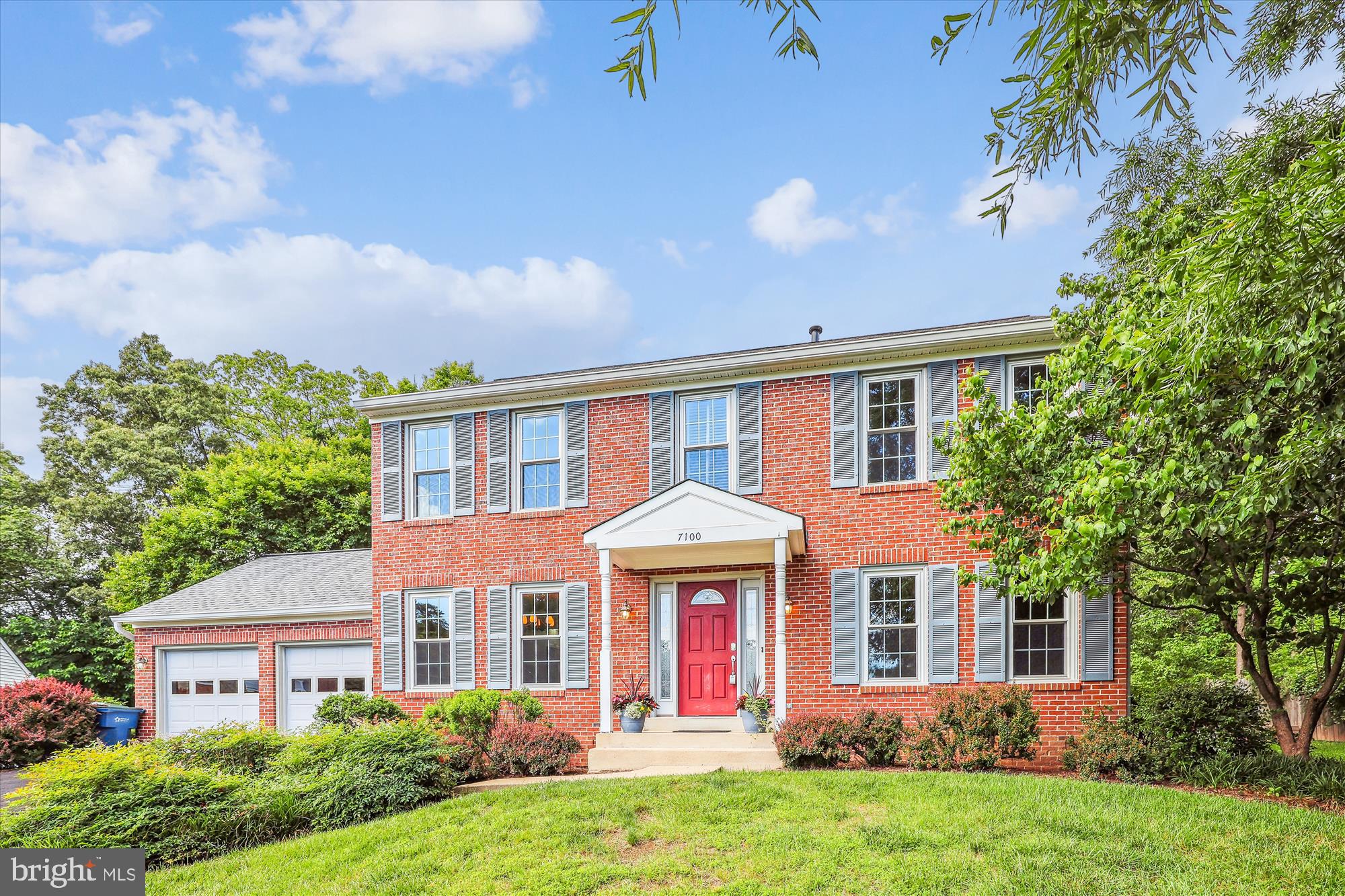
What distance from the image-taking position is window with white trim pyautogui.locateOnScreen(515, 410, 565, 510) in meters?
13.8

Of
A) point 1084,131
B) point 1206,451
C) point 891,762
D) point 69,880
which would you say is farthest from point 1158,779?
point 69,880

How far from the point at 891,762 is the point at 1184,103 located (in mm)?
9172

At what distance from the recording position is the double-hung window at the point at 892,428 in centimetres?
1218

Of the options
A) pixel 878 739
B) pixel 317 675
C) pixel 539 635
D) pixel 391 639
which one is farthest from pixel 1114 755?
pixel 317 675

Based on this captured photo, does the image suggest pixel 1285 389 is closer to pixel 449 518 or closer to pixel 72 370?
pixel 449 518

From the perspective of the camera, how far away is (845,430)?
1239cm

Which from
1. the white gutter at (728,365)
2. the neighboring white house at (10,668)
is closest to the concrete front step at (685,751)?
the white gutter at (728,365)

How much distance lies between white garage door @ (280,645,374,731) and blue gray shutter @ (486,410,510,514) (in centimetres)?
427

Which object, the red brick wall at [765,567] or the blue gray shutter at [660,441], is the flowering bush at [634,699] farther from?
the blue gray shutter at [660,441]

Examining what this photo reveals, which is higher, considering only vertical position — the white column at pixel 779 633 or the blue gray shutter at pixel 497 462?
the blue gray shutter at pixel 497 462

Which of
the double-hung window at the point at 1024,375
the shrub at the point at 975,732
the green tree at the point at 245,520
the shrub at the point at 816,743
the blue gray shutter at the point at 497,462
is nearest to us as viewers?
the shrub at the point at 975,732

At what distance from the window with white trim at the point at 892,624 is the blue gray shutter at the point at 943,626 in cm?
17

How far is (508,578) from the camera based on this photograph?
44.9ft

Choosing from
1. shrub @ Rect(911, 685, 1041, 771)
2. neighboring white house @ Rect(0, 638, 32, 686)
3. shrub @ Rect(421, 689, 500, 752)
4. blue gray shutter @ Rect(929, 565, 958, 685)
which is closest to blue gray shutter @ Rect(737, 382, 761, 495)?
blue gray shutter @ Rect(929, 565, 958, 685)
